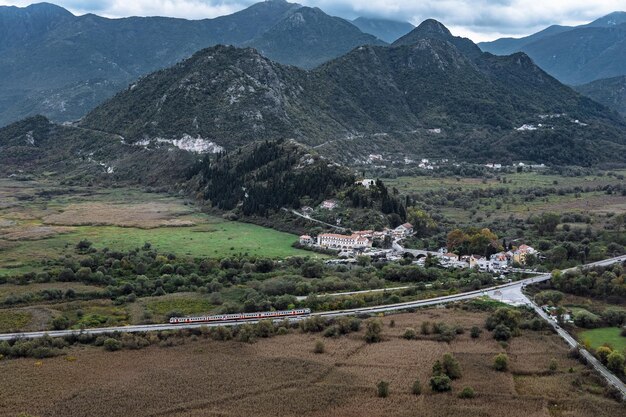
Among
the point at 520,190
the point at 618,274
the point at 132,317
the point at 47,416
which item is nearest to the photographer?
the point at 47,416

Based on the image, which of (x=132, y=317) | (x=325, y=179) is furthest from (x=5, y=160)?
(x=132, y=317)

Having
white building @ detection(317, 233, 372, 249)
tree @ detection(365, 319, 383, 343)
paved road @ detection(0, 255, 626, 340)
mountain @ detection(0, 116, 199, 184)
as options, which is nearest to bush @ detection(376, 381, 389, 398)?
tree @ detection(365, 319, 383, 343)

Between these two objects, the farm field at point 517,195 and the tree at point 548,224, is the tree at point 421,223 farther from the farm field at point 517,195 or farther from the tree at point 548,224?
the tree at point 548,224

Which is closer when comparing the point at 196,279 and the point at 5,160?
the point at 196,279

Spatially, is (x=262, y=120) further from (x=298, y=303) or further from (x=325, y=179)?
(x=298, y=303)

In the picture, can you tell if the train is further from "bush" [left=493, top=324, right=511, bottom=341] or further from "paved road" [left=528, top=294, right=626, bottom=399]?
"paved road" [left=528, top=294, right=626, bottom=399]

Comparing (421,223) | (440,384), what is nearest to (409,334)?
(440,384)
